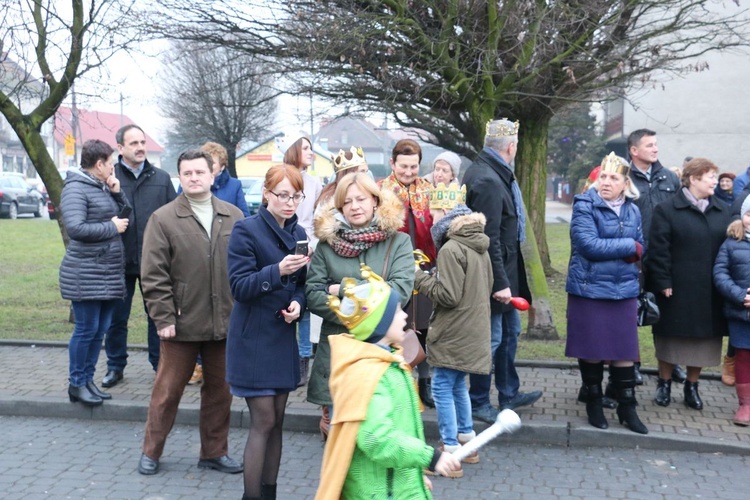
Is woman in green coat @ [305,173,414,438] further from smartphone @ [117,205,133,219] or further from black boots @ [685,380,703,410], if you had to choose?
black boots @ [685,380,703,410]

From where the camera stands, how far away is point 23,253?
18.6 metres

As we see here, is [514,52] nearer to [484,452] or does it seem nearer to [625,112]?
[484,452]

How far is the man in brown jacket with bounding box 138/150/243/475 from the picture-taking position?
206 inches

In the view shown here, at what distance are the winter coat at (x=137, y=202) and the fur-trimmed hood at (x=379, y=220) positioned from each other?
257 centimetres

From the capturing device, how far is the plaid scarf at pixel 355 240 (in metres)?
4.86

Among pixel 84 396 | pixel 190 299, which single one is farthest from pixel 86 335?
pixel 190 299

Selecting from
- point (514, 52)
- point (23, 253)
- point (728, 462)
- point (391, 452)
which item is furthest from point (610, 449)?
point (23, 253)

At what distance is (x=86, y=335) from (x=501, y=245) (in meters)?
3.22

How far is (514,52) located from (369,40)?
6.79ft

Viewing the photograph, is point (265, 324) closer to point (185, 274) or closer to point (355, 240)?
point (355, 240)

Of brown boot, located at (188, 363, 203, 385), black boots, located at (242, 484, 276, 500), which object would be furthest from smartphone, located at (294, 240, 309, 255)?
brown boot, located at (188, 363, 203, 385)

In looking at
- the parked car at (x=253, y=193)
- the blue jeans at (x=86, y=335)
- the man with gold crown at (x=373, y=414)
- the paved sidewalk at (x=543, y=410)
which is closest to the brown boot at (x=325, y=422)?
the paved sidewalk at (x=543, y=410)

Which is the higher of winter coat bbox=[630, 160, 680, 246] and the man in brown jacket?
winter coat bbox=[630, 160, 680, 246]

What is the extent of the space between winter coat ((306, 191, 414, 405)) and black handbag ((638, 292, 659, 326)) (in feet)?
7.23
